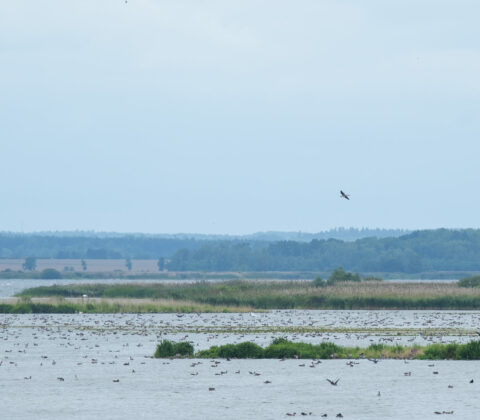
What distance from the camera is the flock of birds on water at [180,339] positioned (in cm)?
3800

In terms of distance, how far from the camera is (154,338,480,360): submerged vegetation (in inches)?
1638

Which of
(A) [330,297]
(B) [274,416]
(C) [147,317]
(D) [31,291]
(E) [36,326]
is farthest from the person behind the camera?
(D) [31,291]

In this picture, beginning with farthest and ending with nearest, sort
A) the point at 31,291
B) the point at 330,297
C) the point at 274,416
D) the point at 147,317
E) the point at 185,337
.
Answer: the point at 31,291 < the point at 330,297 < the point at 147,317 < the point at 185,337 < the point at 274,416

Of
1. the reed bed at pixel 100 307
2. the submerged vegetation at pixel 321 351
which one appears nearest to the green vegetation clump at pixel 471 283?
the reed bed at pixel 100 307

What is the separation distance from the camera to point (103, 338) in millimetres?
55281

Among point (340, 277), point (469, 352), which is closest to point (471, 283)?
point (340, 277)

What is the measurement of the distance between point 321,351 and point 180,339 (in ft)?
40.7

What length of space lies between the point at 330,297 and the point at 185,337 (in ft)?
113

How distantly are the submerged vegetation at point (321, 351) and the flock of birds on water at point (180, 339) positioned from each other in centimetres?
81

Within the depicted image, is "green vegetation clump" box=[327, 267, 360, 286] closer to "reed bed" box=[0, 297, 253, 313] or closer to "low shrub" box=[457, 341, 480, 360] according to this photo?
"reed bed" box=[0, 297, 253, 313]

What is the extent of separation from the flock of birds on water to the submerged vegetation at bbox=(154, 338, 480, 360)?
2.67ft

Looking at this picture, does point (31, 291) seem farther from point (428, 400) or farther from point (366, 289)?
point (428, 400)

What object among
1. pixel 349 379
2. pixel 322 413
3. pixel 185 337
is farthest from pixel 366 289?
pixel 322 413

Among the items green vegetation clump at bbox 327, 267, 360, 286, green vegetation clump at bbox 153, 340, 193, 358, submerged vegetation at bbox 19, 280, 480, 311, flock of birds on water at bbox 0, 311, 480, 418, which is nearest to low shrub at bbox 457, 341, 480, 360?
flock of birds on water at bbox 0, 311, 480, 418
